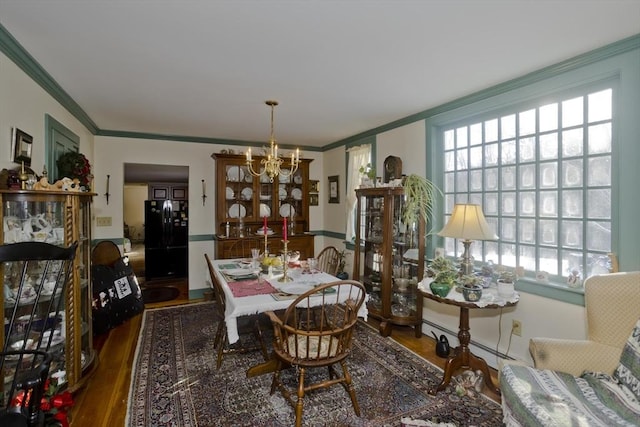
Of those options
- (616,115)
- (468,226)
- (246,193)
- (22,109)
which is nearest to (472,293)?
(468,226)

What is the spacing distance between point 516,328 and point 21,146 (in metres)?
3.87

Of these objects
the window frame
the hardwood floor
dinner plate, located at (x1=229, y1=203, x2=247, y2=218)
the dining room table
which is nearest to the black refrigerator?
dinner plate, located at (x1=229, y1=203, x2=247, y2=218)

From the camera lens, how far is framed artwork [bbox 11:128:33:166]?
6.88 ft

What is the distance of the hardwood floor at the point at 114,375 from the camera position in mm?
2129

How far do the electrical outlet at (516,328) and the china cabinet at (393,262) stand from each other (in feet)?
2.93

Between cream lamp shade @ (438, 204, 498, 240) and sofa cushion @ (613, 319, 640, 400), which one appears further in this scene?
cream lamp shade @ (438, 204, 498, 240)

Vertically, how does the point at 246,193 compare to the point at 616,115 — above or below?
below

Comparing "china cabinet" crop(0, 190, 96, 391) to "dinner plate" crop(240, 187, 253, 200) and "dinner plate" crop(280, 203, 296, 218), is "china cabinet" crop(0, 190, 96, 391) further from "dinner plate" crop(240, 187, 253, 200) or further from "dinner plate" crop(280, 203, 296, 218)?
"dinner plate" crop(280, 203, 296, 218)

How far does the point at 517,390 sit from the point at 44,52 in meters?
3.49

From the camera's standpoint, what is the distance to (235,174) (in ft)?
16.0

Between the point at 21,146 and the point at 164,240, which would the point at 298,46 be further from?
the point at 164,240

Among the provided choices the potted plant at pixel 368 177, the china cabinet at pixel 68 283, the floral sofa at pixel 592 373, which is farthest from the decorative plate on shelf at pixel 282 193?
the floral sofa at pixel 592 373

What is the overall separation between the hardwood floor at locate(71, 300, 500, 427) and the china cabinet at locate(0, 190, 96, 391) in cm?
12

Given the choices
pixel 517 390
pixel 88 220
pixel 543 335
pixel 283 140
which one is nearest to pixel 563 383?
pixel 517 390
